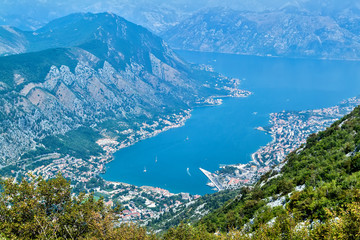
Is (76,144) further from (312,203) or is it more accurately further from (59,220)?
(312,203)

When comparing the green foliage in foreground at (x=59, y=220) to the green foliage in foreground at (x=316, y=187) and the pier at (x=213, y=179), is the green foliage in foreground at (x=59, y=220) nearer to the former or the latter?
the green foliage in foreground at (x=316, y=187)

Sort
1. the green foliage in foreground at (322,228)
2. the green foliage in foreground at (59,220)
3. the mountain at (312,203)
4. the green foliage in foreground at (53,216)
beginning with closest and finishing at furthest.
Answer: the green foliage in foreground at (322,228) < the mountain at (312,203) < the green foliage in foreground at (59,220) < the green foliage in foreground at (53,216)

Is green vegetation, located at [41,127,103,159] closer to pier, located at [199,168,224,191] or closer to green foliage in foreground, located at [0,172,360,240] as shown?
pier, located at [199,168,224,191]

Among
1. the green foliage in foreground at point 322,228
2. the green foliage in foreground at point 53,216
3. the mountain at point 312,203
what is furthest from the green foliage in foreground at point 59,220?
the green foliage in foreground at point 322,228


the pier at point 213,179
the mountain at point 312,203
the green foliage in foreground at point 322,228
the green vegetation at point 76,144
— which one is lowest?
the green foliage in foreground at point 322,228

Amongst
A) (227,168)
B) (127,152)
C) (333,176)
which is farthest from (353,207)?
(127,152)

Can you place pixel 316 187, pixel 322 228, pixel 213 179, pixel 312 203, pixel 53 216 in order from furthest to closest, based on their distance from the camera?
pixel 213 179 < pixel 53 216 < pixel 316 187 < pixel 312 203 < pixel 322 228

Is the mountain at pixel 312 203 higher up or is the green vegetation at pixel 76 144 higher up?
the green vegetation at pixel 76 144

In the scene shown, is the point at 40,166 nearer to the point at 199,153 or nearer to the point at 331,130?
the point at 199,153

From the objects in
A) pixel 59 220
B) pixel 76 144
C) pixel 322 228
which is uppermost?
pixel 76 144

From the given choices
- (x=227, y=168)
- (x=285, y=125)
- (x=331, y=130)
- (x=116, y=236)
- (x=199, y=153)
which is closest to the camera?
(x=116, y=236)

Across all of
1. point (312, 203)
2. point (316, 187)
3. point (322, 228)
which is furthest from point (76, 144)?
point (322, 228)
